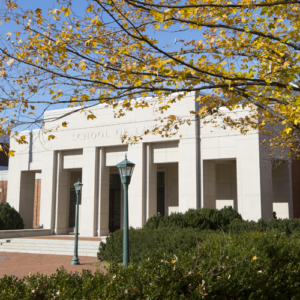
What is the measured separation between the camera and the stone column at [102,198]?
917 inches

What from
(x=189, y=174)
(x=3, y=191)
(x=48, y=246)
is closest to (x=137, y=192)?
(x=189, y=174)

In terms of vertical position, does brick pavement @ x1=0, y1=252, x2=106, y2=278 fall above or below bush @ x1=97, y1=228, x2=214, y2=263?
below

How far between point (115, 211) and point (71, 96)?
65.4ft

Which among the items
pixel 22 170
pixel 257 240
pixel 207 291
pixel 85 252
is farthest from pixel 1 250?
pixel 207 291

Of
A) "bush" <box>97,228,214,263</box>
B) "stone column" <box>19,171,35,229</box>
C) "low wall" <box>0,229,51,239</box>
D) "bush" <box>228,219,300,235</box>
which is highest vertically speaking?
"stone column" <box>19,171,35,229</box>

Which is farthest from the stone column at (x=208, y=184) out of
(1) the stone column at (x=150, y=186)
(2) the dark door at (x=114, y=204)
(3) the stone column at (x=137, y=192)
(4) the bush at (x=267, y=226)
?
(2) the dark door at (x=114, y=204)

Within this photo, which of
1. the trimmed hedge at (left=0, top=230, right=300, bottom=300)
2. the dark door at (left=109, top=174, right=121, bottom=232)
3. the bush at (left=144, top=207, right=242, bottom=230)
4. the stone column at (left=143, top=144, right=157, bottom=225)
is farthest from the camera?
the dark door at (left=109, top=174, right=121, bottom=232)

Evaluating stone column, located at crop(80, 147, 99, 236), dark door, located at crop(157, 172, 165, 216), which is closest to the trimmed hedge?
stone column, located at crop(80, 147, 99, 236)

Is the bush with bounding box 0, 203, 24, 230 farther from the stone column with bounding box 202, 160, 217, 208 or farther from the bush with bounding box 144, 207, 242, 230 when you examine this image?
the stone column with bounding box 202, 160, 217, 208

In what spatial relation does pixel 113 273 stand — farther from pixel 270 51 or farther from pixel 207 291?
pixel 270 51

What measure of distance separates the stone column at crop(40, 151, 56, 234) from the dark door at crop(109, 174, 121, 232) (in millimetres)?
4248

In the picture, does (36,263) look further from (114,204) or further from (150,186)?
(114,204)

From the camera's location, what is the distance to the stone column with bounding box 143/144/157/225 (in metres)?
22.0

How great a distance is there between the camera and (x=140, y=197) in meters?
22.0
